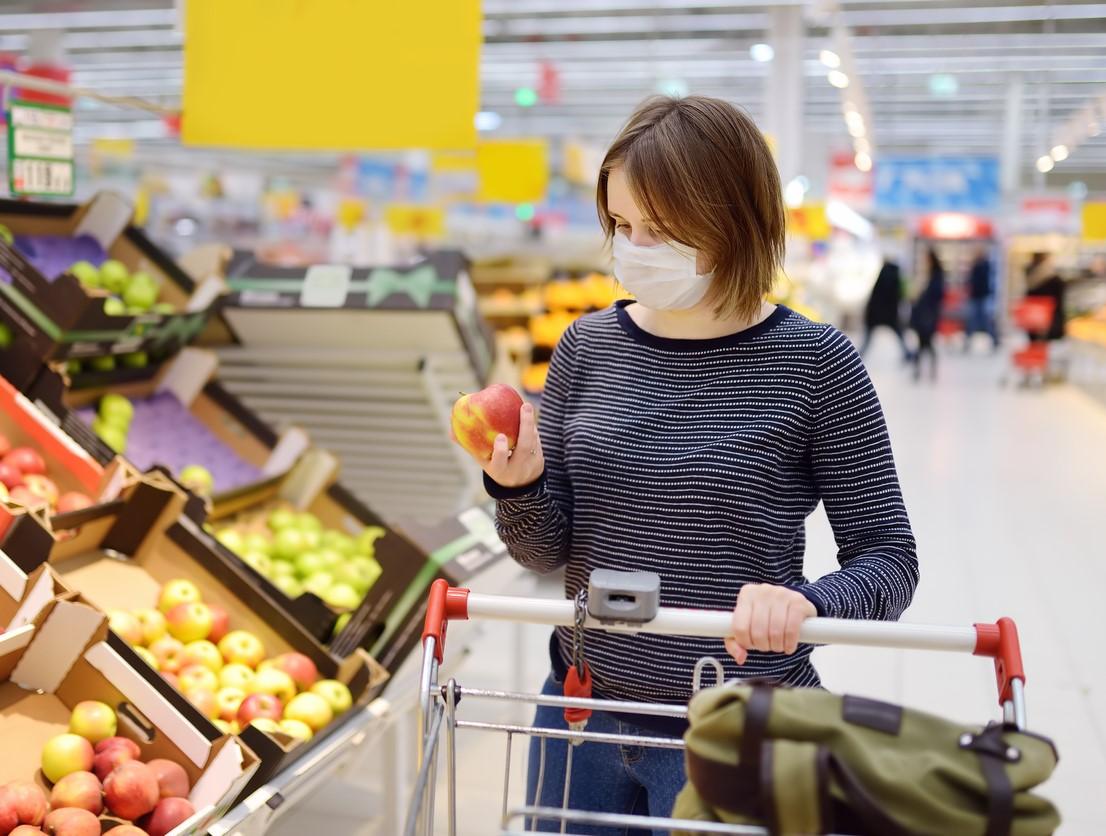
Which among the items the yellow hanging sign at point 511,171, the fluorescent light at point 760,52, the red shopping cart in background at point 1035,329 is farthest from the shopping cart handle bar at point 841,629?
the fluorescent light at point 760,52

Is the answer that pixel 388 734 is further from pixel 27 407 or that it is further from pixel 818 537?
pixel 818 537

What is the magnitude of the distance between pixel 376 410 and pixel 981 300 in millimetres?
19508

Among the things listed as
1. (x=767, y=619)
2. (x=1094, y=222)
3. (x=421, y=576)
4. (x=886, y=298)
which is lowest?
(x=886, y=298)

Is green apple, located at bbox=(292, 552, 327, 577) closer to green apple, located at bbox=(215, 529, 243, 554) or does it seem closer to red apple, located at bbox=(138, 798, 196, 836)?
green apple, located at bbox=(215, 529, 243, 554)

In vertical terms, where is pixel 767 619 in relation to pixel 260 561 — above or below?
above

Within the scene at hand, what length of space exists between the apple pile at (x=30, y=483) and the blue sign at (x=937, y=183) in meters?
21.8

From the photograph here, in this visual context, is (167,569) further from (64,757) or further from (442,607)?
(442,607)

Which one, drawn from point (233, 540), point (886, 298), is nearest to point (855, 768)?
point (233, 540)

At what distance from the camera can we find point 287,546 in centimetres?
330

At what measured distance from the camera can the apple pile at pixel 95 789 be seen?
1903mm

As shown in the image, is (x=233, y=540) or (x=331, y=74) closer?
(x=233, y=540)

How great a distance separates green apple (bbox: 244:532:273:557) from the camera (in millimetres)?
3256

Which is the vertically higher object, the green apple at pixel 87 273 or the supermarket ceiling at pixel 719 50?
the supermarket ceiling at pixel 719 50

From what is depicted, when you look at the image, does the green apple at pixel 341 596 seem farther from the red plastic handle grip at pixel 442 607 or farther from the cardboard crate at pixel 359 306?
the red plastic handle grip at pixel 442 607
